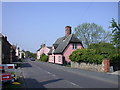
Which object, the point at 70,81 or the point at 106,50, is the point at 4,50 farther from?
the point at 70,81

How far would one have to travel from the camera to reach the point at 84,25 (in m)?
50.9

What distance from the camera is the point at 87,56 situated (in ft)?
83.4

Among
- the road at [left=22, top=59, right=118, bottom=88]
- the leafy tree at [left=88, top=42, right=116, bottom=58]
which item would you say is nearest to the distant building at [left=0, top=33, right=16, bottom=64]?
the road at [left=22, top=59, right=118, bottom=88]

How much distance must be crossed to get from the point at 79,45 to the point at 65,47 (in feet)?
13.9

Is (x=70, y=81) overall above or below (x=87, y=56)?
below

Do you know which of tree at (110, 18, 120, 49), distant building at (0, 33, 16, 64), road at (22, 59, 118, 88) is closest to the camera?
road at (22, 59, 118, 88)

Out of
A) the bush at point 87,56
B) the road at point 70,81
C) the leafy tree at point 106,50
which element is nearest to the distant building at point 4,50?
the bush at point 87,56

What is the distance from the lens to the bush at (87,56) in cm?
2274

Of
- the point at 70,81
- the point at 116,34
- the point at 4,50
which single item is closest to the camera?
the point at 70,81

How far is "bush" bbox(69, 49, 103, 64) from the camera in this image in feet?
74.6

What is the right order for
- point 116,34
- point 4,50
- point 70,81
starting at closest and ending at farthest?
point 70,81, point 116,34, point 4,50

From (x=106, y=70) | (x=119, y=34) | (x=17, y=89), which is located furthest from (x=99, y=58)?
(x=17, y=89)

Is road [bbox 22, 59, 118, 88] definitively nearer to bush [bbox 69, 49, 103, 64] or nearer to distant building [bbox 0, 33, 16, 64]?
bush [bbox 69, 49, 103, 64]

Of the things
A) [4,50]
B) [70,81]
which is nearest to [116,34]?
[70,81]
